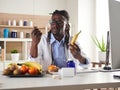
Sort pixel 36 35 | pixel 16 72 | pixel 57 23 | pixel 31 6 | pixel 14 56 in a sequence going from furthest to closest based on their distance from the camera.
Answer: pixel 31 6 → pixel 14 56 → pixel 57 23 → pixel 36 35 → pixel 16 72

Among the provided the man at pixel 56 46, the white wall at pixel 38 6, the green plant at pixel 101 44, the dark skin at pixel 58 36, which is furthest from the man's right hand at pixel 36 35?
the white wall at pixel 38 6

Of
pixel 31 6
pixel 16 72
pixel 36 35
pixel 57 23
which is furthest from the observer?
pixel 31 6

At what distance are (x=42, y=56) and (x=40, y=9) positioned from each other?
289 cm

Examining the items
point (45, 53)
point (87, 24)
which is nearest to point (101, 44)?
point (87, 24)

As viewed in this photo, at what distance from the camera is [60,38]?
7.72 feet

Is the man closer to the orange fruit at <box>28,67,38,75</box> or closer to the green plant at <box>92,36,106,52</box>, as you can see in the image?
the orange fruit at <box>28,67,38,75</box>

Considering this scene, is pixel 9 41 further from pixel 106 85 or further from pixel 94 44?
pixel 106 85

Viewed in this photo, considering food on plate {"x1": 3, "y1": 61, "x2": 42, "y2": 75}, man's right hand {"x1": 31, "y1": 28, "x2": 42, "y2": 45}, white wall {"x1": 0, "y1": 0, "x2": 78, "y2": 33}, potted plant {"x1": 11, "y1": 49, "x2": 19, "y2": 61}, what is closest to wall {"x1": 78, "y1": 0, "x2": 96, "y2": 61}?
white wall {"x1": 0, "y1": 0, "x2": 78, "y2": 33}

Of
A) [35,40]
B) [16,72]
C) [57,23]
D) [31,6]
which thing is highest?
[31,6]

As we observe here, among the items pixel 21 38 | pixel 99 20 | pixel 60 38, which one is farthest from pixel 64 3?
pixel 60 38

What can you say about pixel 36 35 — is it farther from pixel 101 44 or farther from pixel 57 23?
pixel 101 44

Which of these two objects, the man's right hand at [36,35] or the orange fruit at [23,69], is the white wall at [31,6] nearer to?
the man's right hand at [36,35]

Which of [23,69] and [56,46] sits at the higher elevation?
[56,46]

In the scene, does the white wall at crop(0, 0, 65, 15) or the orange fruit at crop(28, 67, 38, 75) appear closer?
the orange fruit at crop(28, 67, 38, 75)
